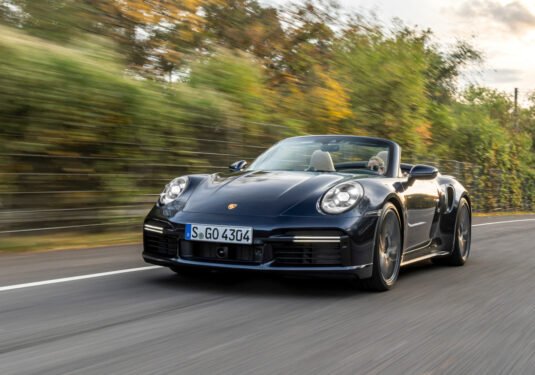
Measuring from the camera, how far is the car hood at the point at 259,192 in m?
5.62

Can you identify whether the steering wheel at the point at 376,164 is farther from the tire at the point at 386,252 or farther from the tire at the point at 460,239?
the tire at the point at 460,239

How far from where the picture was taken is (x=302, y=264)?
546 cm

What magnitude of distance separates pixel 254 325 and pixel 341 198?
154 cm

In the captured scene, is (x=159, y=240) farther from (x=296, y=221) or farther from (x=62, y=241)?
(x=62, y=241)

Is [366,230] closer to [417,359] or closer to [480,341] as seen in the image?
[480,341]

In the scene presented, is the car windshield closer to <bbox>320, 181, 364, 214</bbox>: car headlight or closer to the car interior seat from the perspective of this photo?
the car interior seat

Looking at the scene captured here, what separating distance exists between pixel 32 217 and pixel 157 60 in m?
5.09

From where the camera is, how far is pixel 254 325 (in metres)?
4.46

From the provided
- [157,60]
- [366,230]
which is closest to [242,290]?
[366,230]

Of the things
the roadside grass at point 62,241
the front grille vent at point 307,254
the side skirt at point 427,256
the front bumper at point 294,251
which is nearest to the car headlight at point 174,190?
the front bumper at point 294,251

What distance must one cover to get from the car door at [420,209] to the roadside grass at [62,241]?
12.1 feet

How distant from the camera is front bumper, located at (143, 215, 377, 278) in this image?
5.42 m

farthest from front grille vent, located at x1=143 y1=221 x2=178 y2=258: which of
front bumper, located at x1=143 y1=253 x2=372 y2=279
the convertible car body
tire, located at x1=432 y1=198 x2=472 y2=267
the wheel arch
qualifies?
tire, located at x1=432 y1=198 x2=472 y2=267

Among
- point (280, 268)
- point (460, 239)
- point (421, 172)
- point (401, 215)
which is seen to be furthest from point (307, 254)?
point (460, 239)
